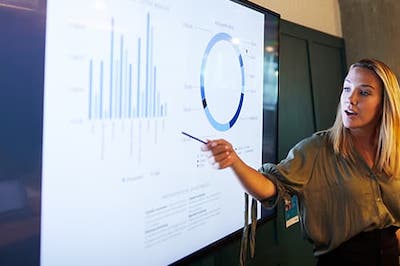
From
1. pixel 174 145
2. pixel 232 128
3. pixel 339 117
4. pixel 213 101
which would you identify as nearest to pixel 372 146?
pixel 339 117

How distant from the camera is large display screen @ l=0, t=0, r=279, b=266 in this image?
878 mm

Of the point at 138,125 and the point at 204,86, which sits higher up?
the point at 204,86

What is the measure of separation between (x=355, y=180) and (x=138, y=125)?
0.91m

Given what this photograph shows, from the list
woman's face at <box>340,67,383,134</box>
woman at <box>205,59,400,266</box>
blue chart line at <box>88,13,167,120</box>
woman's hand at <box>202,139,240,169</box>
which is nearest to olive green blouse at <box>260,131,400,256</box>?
woman at <box>205,59,400,266</box>

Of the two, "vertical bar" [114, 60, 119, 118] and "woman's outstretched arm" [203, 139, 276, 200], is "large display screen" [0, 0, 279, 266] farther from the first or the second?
"woman's outstretched arm" [203, 139, 276, 200]

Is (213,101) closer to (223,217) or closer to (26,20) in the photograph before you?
(223,217)

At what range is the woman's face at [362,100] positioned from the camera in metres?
1.58

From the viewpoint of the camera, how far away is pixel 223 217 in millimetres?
1599

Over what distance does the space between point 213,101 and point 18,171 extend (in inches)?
31.3

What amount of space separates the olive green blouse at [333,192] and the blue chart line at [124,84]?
61cm

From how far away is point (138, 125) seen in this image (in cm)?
113

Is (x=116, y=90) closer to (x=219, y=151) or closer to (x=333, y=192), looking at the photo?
(x=219, y=151)

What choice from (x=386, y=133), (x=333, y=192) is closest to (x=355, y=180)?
(x=333, y=192)

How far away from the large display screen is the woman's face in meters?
0.41
